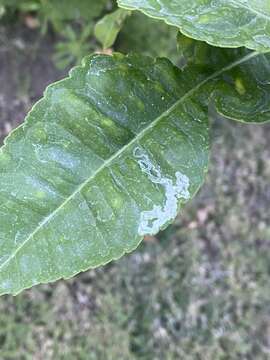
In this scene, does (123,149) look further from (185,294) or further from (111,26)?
(185,294)

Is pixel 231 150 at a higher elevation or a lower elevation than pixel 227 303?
higher

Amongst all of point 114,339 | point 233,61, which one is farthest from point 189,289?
point 233,61

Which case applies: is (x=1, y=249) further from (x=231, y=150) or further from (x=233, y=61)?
(x=231, y=150)

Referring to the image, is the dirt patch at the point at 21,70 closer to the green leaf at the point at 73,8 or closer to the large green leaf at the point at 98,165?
the green leaf at the point at 73,8

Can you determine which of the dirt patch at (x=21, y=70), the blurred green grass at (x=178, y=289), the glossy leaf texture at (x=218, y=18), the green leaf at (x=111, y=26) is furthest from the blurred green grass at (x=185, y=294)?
the glossy leaf texture at (x=218, y=18)

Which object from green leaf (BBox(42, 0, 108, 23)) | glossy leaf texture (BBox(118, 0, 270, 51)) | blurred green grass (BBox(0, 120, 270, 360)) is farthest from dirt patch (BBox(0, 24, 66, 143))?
glossy leaf texture (BBox(118, 0, 270, 51))

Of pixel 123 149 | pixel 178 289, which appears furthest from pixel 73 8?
pixel 123 149
